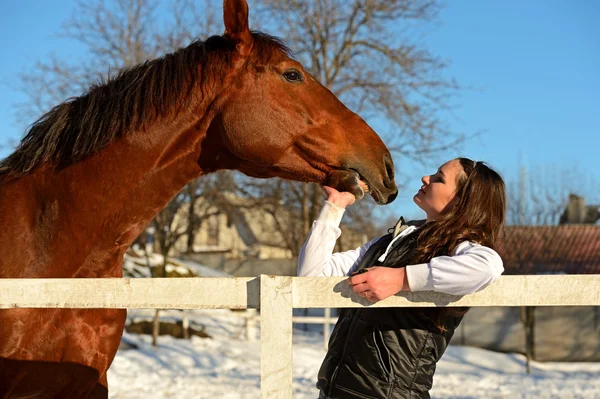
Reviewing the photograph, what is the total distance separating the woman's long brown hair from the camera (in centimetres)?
223

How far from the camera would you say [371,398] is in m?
2.15

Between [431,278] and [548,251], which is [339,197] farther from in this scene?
[548,251]

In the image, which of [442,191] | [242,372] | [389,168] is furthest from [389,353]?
[242,372]

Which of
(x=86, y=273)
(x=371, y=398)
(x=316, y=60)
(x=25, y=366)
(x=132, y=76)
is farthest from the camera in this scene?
(x=316, y=60)

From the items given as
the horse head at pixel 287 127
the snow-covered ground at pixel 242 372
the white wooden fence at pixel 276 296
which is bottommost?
the snow-covered ground at pixel 242 372

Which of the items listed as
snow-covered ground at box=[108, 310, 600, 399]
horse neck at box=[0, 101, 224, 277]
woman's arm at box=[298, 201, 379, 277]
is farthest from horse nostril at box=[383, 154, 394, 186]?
snow-covered ground at box=[108, 310, 600, 399]

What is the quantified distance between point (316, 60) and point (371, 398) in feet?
34.7

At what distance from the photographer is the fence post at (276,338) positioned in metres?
1.79

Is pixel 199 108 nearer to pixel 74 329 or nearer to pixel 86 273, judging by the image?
pixel 86 273

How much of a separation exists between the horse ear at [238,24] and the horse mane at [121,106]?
4 cm

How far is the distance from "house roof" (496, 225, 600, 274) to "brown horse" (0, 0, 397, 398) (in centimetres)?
1176

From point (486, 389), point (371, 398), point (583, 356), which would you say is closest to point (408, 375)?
point (371, 398)

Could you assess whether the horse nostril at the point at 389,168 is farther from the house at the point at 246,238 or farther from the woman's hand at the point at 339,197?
the house at the point at 246,238

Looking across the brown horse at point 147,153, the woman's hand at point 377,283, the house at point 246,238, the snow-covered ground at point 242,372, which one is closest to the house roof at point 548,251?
the snow-covered ground at point 242,372
